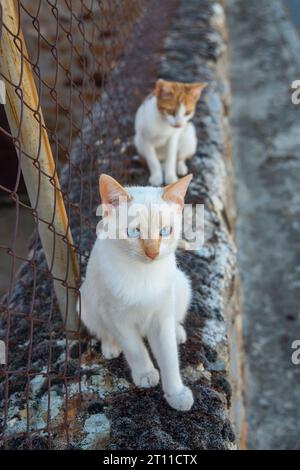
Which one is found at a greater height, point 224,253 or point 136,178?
point 136,178

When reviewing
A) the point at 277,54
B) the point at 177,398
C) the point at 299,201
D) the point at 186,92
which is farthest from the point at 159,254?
the point at 277,54

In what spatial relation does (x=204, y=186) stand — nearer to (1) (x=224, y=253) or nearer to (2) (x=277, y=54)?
(1) (x=224, y=253)

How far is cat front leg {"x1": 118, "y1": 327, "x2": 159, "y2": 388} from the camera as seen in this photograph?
1.44 m

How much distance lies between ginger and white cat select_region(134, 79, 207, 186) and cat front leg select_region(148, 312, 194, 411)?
107 centimetres

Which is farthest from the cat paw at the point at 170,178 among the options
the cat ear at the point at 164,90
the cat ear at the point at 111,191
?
the cat ear at the point at 111,191

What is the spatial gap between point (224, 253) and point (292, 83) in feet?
9.98

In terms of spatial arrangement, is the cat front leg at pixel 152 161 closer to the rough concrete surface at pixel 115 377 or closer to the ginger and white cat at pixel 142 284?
the rough concrete surface at pixel 115 377

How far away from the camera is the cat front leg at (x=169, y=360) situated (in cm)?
143

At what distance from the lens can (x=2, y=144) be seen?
3.31 meters

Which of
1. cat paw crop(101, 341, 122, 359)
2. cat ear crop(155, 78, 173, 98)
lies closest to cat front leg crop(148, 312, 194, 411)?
cat paw crop(101, 341, 122, 359)

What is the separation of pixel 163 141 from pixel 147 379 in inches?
49.5

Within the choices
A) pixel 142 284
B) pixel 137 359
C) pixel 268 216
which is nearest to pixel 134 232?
pixel 142 284

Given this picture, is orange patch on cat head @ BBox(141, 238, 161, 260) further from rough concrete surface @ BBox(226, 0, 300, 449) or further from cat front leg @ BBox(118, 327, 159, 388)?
rough concrete surface @ BBox(226, 0, 300, 449)

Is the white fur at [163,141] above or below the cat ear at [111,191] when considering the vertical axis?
above
